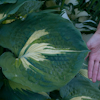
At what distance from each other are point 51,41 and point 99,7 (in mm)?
754

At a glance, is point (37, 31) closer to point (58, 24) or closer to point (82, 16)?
point (58, 24)

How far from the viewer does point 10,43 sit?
0.43m

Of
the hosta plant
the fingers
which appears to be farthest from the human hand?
the hosta plant

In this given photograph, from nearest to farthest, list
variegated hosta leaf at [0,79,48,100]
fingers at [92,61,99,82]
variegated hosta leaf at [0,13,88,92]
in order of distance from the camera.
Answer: variegated hosta leaf at [0,13,88,92] → variegated hosta leaf at [0,79,48,100] → fingers at [92,61,99,82]

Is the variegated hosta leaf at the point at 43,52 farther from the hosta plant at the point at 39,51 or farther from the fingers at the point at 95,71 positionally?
the fingers at the point at 95,71

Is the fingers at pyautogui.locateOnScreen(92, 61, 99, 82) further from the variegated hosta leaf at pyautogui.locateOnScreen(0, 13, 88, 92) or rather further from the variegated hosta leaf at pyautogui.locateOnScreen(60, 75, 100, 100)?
the variegated hosta leaf at pyautogui.locateOnScreen(0, 13, 88, 92)

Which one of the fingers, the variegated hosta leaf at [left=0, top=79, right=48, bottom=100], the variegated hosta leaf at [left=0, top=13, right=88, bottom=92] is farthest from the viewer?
the fingers

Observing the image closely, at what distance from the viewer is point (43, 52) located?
1.25 feet

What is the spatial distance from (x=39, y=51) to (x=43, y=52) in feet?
0.06

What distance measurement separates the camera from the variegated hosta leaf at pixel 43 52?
0.35m

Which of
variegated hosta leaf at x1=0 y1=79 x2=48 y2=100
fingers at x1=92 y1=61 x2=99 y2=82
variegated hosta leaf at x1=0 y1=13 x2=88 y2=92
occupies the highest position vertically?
variegated hosta leaf at x1=0 y1=13 x2=88 y2=92

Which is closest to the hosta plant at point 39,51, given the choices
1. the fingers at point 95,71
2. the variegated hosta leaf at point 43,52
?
the variegated hosta leaf at point 43,52

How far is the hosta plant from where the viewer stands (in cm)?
35

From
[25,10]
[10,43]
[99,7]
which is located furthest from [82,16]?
[10,43]
